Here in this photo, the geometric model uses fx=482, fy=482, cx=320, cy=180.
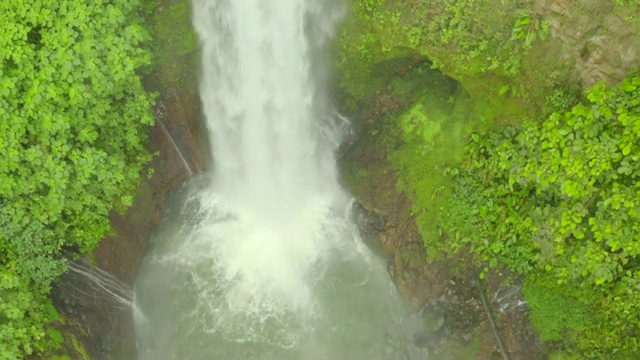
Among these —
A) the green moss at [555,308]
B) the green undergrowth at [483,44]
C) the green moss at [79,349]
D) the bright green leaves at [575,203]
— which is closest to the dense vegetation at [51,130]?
the green moss at [79,349]

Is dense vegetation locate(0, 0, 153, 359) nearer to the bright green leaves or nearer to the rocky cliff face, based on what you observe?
the bright green leaves

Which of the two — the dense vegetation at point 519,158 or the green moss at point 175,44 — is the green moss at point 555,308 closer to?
the dense vegetation at point 519,158

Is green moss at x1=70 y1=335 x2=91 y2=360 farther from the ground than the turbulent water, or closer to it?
closer to it

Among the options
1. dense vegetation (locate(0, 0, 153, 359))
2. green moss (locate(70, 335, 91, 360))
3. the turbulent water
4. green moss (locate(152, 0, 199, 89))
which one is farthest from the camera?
the turbulent water

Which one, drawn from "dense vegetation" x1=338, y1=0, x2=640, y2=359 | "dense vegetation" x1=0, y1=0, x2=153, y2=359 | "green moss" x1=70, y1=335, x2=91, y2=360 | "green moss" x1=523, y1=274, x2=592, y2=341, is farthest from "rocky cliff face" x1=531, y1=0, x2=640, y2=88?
"green moss" x1=70, y1=335, x2=91, y2=360

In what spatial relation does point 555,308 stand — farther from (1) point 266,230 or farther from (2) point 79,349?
(2) point 79,349

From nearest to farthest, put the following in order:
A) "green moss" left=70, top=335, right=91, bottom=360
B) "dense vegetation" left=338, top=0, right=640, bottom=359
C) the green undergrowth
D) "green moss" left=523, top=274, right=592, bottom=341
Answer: "dense vegetation" left=338, top=0, right=640, bottom=359
the green undergrowth
"green moss" left=523, top=274, right=592, bottom=341
"green moss" left=70, top=335, right=91, bottom=360

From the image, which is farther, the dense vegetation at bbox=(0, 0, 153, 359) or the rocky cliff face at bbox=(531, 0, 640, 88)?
the dense vegetation at bbox=(0, 0, 153, 359)

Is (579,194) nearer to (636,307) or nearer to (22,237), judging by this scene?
(636,307)

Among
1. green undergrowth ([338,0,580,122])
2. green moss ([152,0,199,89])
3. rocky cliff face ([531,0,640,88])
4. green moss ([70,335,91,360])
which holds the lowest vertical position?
green moss ([70,335,91,360])
